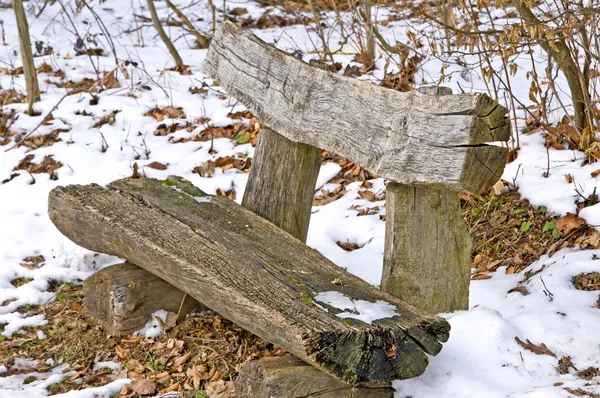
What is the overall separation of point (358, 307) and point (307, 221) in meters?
1.30

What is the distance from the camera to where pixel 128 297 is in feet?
13.2

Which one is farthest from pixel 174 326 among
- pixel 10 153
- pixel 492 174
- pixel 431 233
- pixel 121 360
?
pixel 10 153

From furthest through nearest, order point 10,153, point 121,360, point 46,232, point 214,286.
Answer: point 10,153 < point 46,232 < point 121,360 < point 214,286

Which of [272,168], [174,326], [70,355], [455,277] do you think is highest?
[272,168]

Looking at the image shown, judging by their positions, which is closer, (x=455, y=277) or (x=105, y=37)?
(x=455, y=277)

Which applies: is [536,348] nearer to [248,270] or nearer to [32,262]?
[248,270]

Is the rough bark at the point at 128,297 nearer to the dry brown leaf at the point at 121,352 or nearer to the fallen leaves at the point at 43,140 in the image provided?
the dry brown leaf at the point at 121,352

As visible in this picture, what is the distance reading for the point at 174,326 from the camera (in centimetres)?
409

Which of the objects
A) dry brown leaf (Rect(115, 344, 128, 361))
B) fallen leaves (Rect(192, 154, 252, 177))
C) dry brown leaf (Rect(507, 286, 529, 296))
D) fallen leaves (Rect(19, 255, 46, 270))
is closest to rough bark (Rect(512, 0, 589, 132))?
dry brown leaf (Rect(507, 286, 529, 296))

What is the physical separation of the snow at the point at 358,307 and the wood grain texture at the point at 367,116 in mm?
539

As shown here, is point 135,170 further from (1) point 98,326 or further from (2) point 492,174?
(2) point 492,174

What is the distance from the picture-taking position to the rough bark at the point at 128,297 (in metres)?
4.03

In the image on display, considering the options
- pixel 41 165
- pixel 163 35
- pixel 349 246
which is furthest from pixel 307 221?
pixel 163 35

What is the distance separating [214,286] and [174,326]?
96 centimetres
